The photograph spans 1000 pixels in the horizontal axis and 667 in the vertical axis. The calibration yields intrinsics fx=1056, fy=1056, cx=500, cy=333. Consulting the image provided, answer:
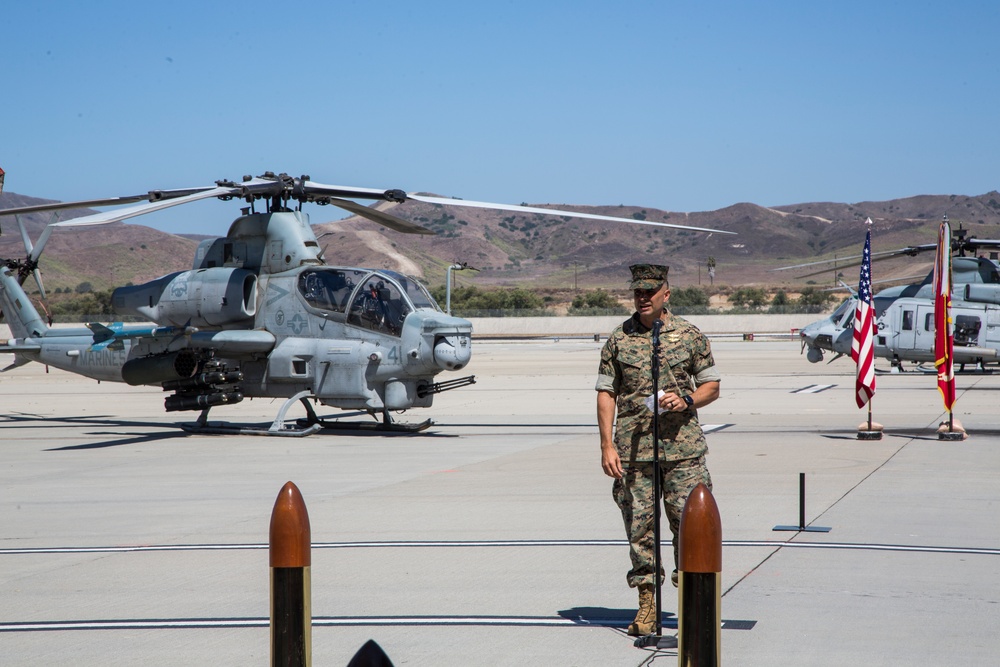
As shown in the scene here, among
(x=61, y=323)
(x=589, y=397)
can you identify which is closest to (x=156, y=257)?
(x=61, y=323)

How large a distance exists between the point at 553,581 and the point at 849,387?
74.1 ft

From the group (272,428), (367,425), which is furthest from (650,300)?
(367,425)

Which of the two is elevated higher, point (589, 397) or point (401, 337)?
point (401, 337)

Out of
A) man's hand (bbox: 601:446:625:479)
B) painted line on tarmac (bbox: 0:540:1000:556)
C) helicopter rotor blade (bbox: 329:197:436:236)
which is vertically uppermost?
helicopter rotor blade (bbox: 329:197:436:236)

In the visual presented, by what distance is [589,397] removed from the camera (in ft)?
86.0

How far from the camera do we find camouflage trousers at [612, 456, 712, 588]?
5.88 meters

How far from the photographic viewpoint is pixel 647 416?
6.00 meters

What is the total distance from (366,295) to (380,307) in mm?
332

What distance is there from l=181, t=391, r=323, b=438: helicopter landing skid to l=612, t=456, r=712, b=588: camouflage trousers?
37.9 feet

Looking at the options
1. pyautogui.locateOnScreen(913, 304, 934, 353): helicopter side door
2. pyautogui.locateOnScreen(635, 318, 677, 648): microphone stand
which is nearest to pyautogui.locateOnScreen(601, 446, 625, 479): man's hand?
pyautogui.locateOnScreen(635, 318, 677, 648): microphone stand

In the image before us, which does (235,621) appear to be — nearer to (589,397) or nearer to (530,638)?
(530,638)

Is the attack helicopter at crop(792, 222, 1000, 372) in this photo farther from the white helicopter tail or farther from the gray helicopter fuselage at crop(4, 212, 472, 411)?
the white helicopter tail

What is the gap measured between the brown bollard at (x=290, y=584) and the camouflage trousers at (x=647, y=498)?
7.33ft

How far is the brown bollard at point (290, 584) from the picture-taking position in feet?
13.6
